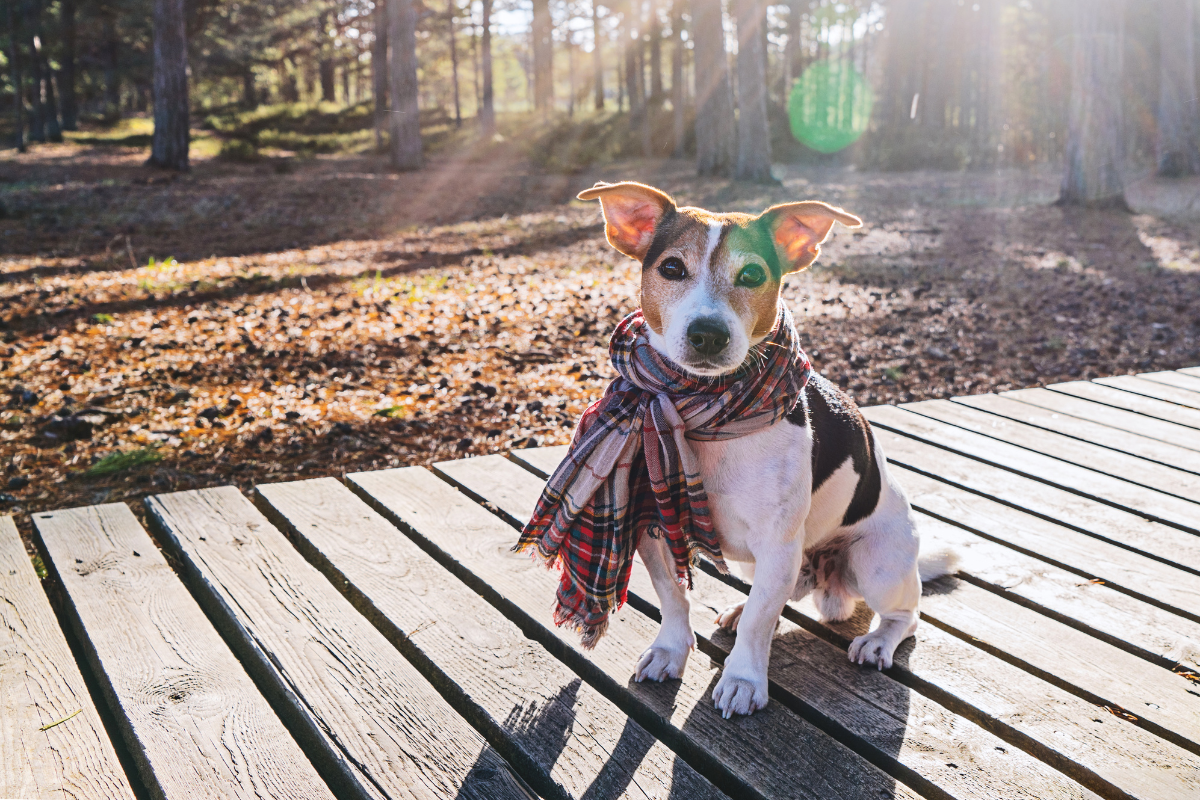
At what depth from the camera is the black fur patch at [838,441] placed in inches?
102

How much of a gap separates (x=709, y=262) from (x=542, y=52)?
47.4 m

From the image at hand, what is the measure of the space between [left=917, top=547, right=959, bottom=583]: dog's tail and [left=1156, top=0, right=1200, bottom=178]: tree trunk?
77.5 ft

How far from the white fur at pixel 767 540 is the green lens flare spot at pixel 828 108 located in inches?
1481

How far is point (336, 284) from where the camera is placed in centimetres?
980

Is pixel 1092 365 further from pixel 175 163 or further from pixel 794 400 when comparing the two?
pixel 175 163

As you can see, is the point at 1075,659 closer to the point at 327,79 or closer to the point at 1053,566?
the point at 1053,566

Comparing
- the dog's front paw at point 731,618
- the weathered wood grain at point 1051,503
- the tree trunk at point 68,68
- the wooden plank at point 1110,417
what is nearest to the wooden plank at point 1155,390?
the wooden plank at point 1110,417

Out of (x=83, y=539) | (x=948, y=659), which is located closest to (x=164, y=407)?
(x=83, y=539)

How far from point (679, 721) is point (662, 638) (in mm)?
304

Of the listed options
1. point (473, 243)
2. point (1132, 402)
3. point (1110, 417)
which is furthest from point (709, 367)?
point (473, 243)

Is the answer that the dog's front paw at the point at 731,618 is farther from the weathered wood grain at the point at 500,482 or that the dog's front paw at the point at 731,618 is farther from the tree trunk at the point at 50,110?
the tree trunk at the point at 50,110

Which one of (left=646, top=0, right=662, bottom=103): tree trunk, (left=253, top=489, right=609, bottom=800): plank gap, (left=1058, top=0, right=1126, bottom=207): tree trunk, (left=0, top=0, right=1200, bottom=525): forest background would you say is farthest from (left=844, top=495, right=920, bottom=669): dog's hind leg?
(left=646, top=0, right=662, bottom=103): tree trunk

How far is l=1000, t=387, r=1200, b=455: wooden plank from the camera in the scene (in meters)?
4.68

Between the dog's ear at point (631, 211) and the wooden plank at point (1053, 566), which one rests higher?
the dog's ear at point (631, 211)
